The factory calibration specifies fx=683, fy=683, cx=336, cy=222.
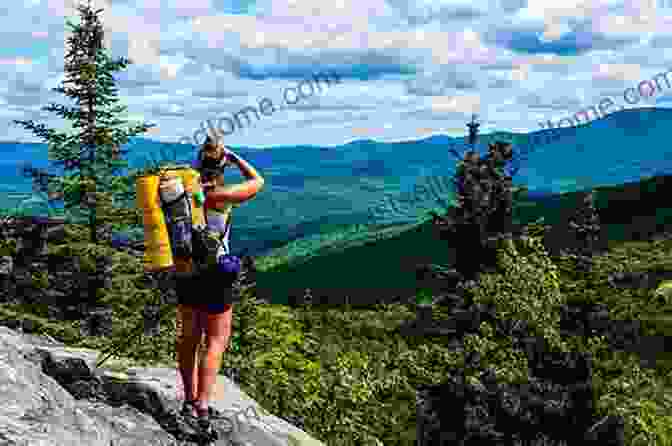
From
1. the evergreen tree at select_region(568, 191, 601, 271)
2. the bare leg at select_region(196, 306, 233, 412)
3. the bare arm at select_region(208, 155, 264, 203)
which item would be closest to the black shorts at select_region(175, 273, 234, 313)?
the bare leg at select_region(196, 306, 233, 412)

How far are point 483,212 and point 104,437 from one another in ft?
90.2

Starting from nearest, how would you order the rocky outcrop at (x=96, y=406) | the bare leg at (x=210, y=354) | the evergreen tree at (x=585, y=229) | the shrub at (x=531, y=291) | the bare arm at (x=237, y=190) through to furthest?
the rocky outcrop at (x=96, y=406)
the bare arm at (x=237, y=190)
the bare leg at (x=210, y=354)
the shrub at (x=531, y=291)
the evergreen tree at (x=585, y=229)

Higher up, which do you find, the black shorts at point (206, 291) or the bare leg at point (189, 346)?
the black shorts at point (206, 291)

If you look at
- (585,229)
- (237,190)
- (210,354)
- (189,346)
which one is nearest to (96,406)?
(189,346)

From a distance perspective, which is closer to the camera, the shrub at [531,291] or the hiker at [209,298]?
the hiker at [209,298]

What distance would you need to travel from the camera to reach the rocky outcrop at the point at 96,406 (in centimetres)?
604

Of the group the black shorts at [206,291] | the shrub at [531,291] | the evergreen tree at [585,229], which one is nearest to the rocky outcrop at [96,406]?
the black shorts at [206,291]

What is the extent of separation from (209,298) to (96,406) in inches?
76.7

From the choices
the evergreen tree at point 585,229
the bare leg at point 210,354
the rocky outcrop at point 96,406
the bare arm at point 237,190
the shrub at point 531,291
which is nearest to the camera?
the rocky outcrop at point 96,406

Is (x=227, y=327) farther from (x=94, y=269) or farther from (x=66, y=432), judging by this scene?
(x=94, y=269)

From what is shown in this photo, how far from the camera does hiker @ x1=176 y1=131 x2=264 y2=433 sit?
25.3 feet

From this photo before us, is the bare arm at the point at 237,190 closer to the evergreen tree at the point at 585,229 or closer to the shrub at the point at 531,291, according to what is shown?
the shrub at the point at 531,291

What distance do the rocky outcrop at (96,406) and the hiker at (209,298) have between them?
41 cm

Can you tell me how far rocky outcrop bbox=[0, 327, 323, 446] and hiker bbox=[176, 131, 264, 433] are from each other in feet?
1.36
